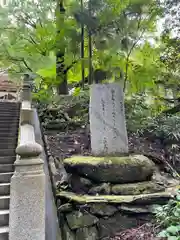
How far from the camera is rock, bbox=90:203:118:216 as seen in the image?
4488 millimetres

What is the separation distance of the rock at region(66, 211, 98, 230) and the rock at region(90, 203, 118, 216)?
0.10 m

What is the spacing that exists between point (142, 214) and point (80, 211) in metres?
1.16

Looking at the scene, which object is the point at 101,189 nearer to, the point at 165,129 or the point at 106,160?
the point at 106,160

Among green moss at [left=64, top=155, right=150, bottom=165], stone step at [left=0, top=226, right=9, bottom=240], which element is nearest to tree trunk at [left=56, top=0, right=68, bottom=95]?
green moss at [left=64, top=155, right=150, bottom=165]

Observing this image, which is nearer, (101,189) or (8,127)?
(101,189)

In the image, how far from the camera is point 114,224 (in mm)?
4527

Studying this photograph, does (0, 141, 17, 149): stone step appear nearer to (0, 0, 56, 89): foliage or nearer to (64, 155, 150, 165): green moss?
(64, 155, 150, 165): green moss

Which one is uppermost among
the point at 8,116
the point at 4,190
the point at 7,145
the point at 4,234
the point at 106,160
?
the point at 8,116

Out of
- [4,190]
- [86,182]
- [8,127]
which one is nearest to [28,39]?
[8,127]

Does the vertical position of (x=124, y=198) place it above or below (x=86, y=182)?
below

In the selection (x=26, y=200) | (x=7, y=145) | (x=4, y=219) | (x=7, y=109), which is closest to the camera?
(x=26, y=200)

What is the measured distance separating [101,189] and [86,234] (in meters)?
0.86

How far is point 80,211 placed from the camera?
14.7 ft

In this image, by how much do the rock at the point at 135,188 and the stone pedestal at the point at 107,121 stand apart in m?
0.79
